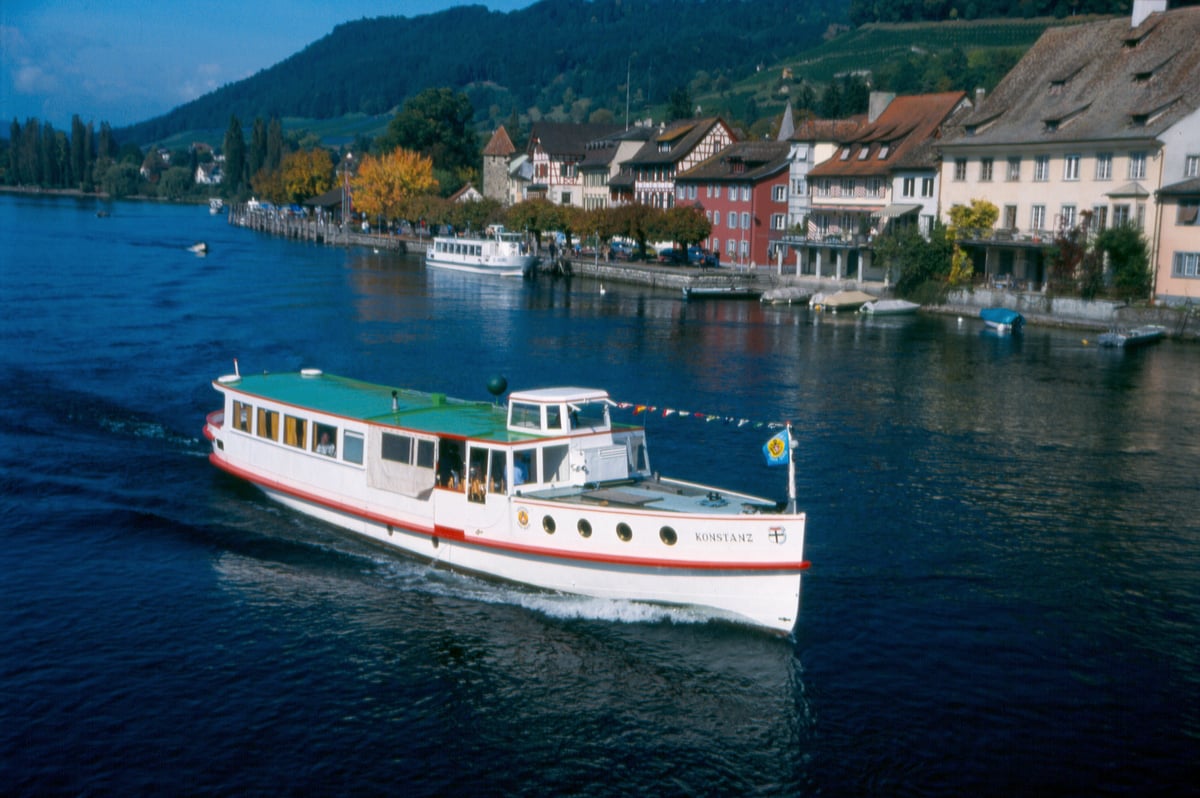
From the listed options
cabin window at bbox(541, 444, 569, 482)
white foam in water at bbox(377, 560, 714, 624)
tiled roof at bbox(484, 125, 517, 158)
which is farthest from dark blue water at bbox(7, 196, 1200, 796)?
tiled roof at bbox(484, 125, 517, 158)

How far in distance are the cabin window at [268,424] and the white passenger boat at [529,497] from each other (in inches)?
1.9

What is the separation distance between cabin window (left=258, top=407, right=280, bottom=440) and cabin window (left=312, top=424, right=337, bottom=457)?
179 centimetres

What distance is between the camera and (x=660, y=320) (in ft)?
243

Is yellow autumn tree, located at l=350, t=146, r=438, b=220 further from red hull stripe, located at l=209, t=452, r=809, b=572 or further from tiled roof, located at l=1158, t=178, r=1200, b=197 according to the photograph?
red hull stripe, located at l=209, t=452, r=809, b=572

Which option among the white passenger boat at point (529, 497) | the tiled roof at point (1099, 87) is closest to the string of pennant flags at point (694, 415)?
the white passenger boat at point (529, 497)

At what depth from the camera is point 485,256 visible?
4299 inches

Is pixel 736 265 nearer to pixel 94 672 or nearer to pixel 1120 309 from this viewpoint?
pixel 1120 309

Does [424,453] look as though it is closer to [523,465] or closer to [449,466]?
[449,466]

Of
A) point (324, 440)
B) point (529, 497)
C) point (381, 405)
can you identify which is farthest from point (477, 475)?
point (324, 440)

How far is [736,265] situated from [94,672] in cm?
8399

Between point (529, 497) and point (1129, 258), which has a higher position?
point (1129, 258)

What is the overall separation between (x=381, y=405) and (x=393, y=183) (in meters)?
124

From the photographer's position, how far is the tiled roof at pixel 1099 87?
68.9 metres

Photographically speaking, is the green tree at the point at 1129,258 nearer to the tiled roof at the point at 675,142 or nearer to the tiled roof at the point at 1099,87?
the tiled roof at the point at 1099,87
